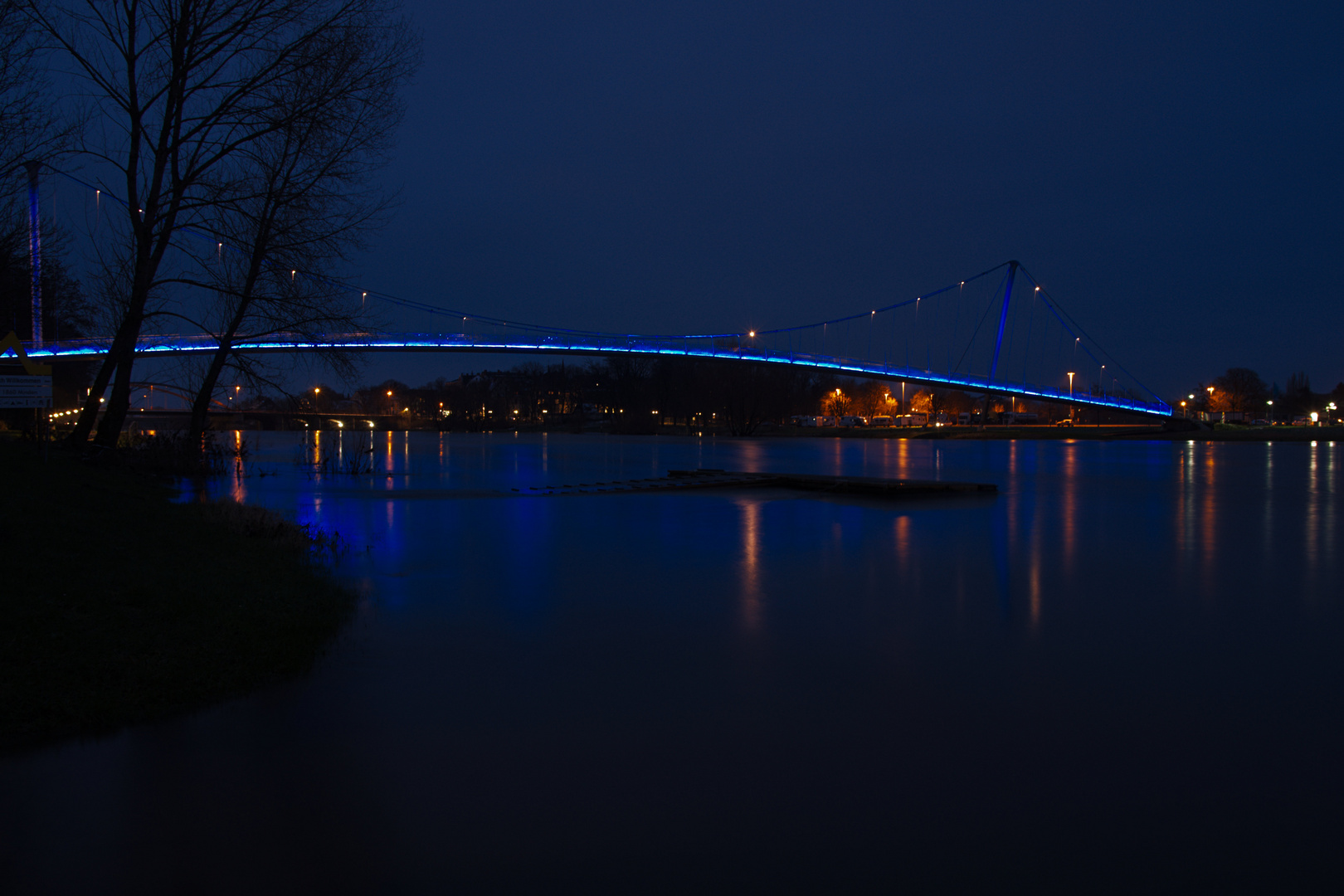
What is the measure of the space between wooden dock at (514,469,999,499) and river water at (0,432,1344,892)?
8507 millimetres

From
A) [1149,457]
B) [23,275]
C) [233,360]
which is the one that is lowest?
[1149,457]

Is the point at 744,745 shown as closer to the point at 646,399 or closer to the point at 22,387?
the point at 22,387

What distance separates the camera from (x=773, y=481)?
21.1 m

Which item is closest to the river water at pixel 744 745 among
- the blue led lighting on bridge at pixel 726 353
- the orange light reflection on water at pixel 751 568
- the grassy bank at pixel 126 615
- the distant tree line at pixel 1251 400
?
the orange light reflection on water at pixel 751 568

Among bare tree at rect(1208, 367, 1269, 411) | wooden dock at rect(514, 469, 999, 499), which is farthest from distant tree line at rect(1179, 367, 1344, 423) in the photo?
wooden dock at rect(514, 469, 999, 499)

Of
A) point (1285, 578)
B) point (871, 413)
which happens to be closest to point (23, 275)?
point (1285, 578)

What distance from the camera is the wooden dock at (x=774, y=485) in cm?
1820

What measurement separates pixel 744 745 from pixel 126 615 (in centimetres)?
343

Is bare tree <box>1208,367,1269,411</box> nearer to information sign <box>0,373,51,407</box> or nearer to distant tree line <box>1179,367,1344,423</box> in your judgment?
distant tree line <box>1179,367,1344,423</box>

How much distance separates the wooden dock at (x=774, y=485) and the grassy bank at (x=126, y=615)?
1134cm

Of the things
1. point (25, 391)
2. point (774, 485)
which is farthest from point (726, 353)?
point (25, 391)

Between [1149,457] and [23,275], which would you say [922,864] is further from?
[1149,457]

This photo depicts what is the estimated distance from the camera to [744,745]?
13.9ft

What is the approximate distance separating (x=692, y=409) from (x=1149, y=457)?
48956mm
